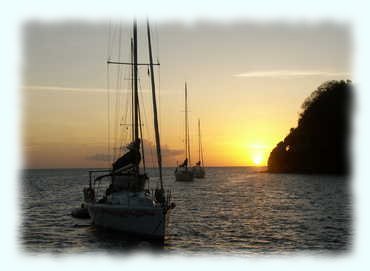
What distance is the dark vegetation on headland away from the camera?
141625mm

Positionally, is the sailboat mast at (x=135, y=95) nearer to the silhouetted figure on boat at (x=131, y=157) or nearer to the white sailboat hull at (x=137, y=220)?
the silhouetted figure on boat at (x=131, y=157)

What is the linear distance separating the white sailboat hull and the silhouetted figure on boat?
2.33m

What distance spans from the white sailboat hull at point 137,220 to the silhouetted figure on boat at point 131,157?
2.33 meters

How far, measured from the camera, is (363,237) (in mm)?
20469

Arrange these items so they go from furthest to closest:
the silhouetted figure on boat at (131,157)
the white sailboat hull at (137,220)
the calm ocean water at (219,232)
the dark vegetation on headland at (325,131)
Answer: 1. the dark vegetation on headland at (325,131)
2. the silhouetted figure on boat at (131,157)
3. the calm ocean water at (219,232)
4. the white sailboat hull at (137,220)

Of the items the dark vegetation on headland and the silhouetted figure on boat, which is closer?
the silhouetted figure on boat

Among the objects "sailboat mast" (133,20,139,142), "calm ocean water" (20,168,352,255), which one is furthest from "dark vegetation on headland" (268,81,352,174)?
"sailboat mast" (133,20,139,142)

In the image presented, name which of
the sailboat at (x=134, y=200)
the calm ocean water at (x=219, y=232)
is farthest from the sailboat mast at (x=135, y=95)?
the calm ocean water at (x=219, y=232)

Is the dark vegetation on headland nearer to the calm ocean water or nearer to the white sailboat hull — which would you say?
the calm ocean water

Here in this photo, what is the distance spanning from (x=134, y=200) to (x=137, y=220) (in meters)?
1.10

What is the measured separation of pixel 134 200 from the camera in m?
28.6

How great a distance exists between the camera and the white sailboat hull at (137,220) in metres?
27.7

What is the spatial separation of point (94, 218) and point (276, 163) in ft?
487

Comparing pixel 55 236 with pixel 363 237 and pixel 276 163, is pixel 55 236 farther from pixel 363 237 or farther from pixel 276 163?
pixel 276 163
